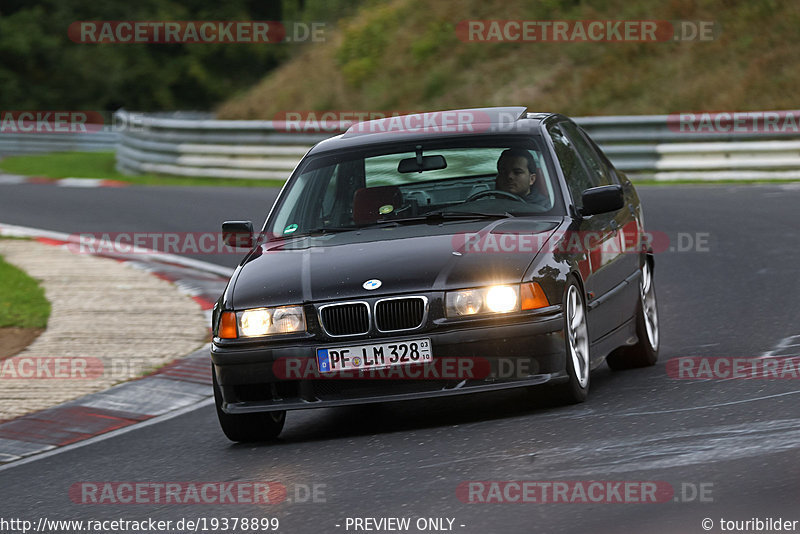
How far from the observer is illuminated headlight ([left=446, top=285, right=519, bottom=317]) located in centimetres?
695

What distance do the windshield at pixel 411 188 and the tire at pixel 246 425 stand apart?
1.17 meters

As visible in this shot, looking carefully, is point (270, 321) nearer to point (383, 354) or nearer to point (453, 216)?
point (383, 354)

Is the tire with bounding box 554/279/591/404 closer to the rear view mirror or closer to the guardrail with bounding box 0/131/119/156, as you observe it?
the rear view mirror

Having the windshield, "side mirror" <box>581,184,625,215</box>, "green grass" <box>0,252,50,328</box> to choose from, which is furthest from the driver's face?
"green grass" <box>0,252,50,328</box>

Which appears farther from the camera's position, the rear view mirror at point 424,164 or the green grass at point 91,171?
the green grass at point 91,171

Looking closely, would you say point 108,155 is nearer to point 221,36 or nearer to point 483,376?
point 221,36

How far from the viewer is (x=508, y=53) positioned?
98.7 feet

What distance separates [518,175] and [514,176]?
0.9 inches

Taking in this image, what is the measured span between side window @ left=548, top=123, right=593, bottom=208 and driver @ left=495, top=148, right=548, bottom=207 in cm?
21

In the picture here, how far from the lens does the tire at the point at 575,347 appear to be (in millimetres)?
7113

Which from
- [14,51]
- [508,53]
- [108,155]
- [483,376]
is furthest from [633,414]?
[14,51]

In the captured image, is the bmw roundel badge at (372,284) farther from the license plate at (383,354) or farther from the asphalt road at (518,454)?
the asphalt road at (518,454)

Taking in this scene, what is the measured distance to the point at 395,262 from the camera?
7168 mm

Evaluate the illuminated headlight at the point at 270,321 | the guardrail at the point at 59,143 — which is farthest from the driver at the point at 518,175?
the guardrail at the point at 59,143
